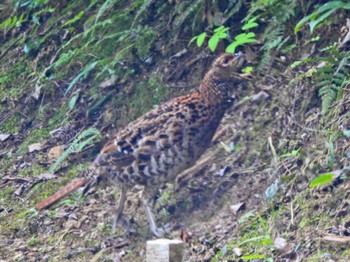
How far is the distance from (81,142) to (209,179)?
5.27 feet

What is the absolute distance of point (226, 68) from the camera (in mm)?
6707

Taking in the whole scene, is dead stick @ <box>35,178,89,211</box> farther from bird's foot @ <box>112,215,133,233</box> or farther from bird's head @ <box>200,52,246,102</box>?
bird's head @ <box>200,52,246,102</box>

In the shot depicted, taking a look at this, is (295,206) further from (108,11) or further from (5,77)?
(5,77)

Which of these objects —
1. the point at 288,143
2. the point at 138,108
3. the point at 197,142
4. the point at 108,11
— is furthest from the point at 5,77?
the point at 288,143

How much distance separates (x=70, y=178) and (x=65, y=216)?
2.13 ft

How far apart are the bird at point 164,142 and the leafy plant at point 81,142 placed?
1.31ft

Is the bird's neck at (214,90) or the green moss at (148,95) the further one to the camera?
the green moss at (148,95)

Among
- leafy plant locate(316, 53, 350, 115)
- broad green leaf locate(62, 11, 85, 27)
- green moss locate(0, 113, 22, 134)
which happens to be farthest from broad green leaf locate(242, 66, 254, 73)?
green moss locate(0, 113, 22, 134)

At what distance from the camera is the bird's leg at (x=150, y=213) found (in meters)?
6.27

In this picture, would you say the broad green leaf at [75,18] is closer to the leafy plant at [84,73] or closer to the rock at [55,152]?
the leafy plant at [84,73]

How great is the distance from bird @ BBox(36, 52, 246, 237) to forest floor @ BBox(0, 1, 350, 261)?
249 millimetres

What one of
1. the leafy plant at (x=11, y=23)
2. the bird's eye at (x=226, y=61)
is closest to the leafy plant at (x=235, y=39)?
the bird's eye at (x=226, y=61)

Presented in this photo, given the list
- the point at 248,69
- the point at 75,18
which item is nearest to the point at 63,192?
the point at 248,69

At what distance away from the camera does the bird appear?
629cm
